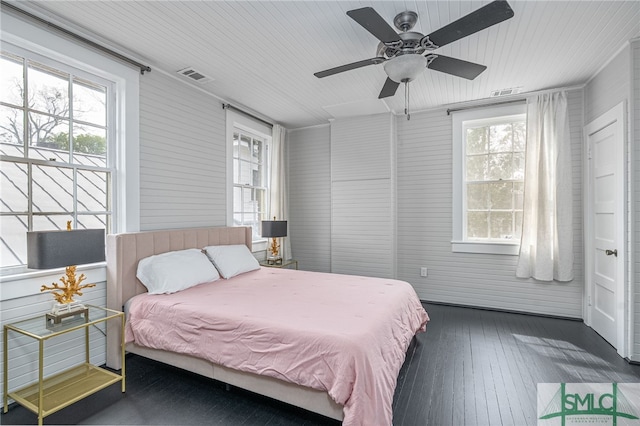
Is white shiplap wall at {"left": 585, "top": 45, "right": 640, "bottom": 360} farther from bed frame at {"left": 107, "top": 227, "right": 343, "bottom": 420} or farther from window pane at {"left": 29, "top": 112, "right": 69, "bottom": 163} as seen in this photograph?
window pane at {"left": 29, "top": 112, "right": 69, "bottom": 163}

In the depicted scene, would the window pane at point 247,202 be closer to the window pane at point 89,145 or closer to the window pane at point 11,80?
the window pane at point 89,145

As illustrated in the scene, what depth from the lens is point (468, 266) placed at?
437cm

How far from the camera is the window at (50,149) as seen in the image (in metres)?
2.23

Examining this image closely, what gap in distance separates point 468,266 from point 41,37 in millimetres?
5138

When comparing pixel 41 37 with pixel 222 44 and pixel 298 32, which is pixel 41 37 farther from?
pixel 298 32

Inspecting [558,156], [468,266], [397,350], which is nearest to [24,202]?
[397,350]

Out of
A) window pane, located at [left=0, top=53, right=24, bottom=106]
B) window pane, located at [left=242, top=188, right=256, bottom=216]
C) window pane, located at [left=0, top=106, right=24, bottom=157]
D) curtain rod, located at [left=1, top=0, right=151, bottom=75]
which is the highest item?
curtain rod, located at [left=1, top=0, right=151, bottom=75]

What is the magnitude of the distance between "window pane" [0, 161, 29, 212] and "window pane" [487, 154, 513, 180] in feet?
16.5

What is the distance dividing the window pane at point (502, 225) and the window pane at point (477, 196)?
0.61 ft

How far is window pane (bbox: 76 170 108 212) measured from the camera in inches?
105

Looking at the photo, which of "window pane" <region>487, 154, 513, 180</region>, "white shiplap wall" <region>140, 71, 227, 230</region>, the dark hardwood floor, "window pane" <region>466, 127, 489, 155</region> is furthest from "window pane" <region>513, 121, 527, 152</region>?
"white shiplap wall" <region>140, 71, 227, 230</region>

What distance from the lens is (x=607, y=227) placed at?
127 inches

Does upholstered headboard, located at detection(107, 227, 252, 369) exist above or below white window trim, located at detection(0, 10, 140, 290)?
below

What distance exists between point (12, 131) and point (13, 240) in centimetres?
80
